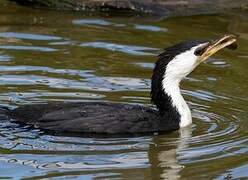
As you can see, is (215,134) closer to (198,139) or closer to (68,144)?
(198,139)

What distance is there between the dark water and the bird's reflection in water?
0.01 m

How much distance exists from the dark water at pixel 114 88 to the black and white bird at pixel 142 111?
0.52ft

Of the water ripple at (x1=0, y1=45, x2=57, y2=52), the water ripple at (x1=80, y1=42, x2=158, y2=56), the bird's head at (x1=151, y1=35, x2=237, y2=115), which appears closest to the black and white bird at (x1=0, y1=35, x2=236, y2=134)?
the bird's head at (x1=151, y1=35, x2=237, y2=115)

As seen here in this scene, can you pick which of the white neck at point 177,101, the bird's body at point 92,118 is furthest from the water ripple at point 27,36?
the white neck at point 177,101

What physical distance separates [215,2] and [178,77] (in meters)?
7.19

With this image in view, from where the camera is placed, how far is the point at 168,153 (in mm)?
8938

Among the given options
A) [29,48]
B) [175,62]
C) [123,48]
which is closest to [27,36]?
[29,48]

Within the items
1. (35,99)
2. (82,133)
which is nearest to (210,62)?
(35,99)

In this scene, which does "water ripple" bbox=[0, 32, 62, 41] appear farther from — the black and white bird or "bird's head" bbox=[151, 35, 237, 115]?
"bird's head" bbox=[151, 35, 237, 115]

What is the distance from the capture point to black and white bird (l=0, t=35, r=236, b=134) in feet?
30.5

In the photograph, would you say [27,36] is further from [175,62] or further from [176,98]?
[175,62]

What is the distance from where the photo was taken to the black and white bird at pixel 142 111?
9305 mm

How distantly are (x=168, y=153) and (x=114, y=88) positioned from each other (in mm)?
2546

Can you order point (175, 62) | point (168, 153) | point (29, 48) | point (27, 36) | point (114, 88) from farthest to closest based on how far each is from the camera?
point (27, 36) → point (29, 48) → point (114, 88) → point (175, 62) → point (168, 153)
